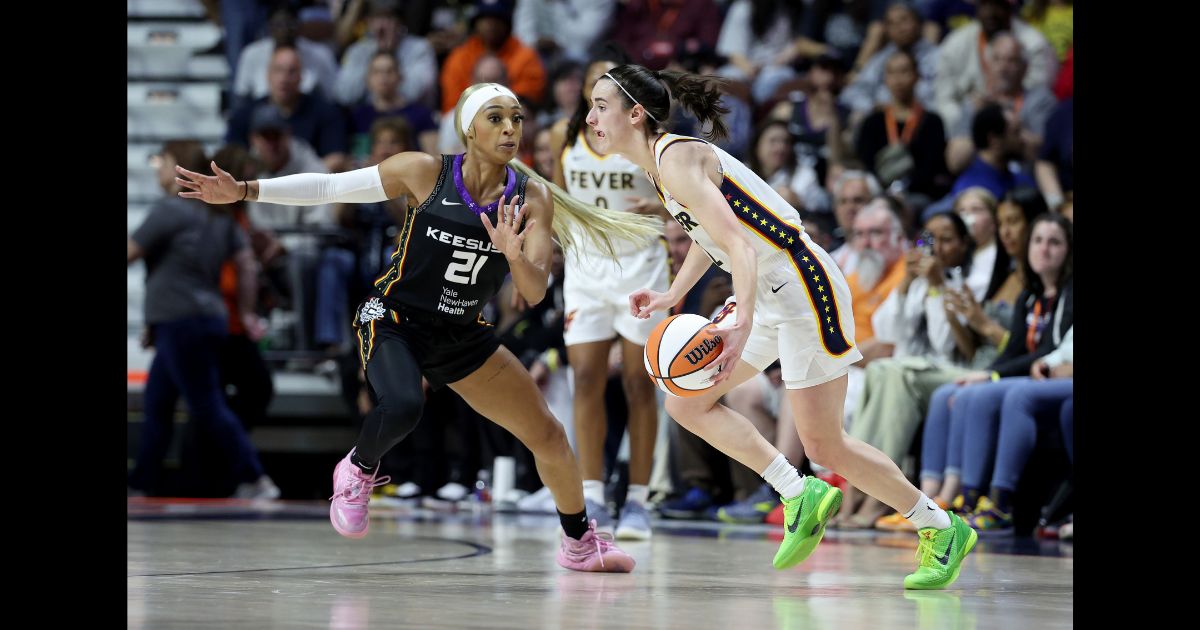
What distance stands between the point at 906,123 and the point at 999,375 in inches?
126

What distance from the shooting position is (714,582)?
16.9 ft

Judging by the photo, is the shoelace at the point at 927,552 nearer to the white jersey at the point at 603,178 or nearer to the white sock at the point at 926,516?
the white sock at the point at 926,516

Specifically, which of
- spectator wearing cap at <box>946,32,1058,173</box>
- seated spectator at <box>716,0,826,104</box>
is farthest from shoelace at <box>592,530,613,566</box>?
seated spectator at <box>716,0,826,104</box>

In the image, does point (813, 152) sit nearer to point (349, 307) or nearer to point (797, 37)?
point (797, 37)

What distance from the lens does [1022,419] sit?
768 centimetres

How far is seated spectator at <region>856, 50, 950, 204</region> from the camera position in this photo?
34.3 ft

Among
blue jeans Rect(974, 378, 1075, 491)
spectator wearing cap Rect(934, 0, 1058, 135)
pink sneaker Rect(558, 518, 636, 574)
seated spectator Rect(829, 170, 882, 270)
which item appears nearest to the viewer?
pink sneaker Rect(558, 518, 636, 574)

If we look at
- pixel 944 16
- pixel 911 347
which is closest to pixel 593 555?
pixel 911 347

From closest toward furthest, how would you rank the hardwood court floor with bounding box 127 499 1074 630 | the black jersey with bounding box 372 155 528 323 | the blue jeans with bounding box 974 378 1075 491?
1. the hardwood court floor with bounding box 127 499 1074 630
2. the black jersey with bounding box 372 155 528 323
3. the blue jeans with bounding box 974 378 1075 491

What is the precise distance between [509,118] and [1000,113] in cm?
554

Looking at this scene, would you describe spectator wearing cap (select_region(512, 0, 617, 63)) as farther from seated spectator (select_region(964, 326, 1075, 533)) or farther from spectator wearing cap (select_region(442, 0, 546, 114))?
seated spectator (select_region(964, 326, 1075, 533))

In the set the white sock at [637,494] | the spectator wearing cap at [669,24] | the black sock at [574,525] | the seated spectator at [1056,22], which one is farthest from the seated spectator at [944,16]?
the black sock at [574,525]

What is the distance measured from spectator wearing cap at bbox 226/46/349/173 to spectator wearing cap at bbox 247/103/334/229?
0.34 meters
